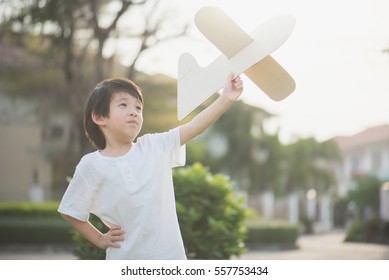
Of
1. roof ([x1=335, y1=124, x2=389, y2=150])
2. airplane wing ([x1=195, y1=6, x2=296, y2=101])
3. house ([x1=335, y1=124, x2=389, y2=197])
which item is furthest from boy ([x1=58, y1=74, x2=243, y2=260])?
roof ([x1=335, y1=124, x2=389, y2=150])

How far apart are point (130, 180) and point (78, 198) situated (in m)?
0.17

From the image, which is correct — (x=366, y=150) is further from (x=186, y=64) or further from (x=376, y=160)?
(x=186, y=64)

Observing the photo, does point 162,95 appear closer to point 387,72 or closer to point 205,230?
point 387,72

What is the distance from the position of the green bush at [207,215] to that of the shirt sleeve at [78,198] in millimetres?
1863

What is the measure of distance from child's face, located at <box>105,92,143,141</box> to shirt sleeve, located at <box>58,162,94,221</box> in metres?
0.15

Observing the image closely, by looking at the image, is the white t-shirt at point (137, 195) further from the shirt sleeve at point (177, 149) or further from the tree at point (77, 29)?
the tree at point (77, 29)

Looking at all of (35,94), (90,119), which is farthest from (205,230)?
(35,94)

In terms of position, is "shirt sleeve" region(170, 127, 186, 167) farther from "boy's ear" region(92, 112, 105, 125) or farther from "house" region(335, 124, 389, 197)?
"house" region(335, 124, 389, 197)

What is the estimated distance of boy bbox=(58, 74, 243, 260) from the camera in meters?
1.98

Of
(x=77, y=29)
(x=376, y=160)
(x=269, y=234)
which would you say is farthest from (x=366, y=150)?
(x=77, y=29)

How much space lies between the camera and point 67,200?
Answer: 204 centimetres

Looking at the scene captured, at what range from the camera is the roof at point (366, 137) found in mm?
19766
